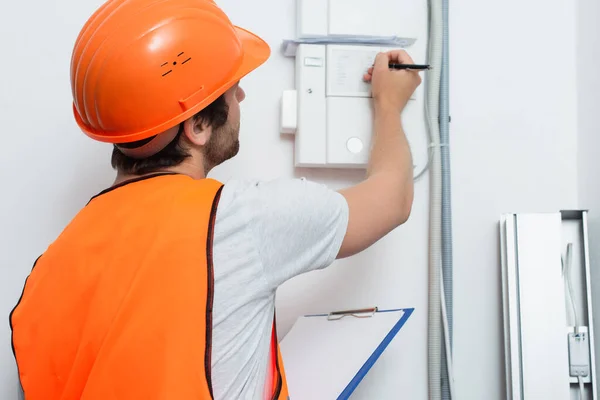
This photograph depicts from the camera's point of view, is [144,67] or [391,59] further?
[391,59]

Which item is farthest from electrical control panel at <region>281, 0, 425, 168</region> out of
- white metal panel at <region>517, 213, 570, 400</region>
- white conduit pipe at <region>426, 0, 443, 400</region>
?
white metal panel at <region>517, 213, 570, 400</region>

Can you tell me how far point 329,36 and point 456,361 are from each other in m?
0.69

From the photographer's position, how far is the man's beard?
3.04 ft

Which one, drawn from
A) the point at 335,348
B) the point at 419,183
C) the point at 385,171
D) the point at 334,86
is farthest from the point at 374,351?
the point at 334,86

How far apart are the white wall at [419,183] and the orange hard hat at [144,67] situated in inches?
13.8

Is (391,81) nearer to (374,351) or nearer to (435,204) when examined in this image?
(435,204)

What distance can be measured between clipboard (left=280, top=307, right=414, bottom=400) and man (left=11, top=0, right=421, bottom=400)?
0.13 m

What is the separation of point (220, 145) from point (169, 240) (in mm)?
235

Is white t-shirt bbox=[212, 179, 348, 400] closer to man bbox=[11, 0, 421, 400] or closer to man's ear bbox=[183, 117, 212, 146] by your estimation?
man bbox=[11, 0, 421, 400]

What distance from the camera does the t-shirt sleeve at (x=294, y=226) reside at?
0.79 metres

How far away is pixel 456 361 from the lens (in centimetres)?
123

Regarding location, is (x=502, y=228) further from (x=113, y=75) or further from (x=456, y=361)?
(x=113, y=75)

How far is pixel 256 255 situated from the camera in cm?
79

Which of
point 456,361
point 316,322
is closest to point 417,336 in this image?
point 456,361
